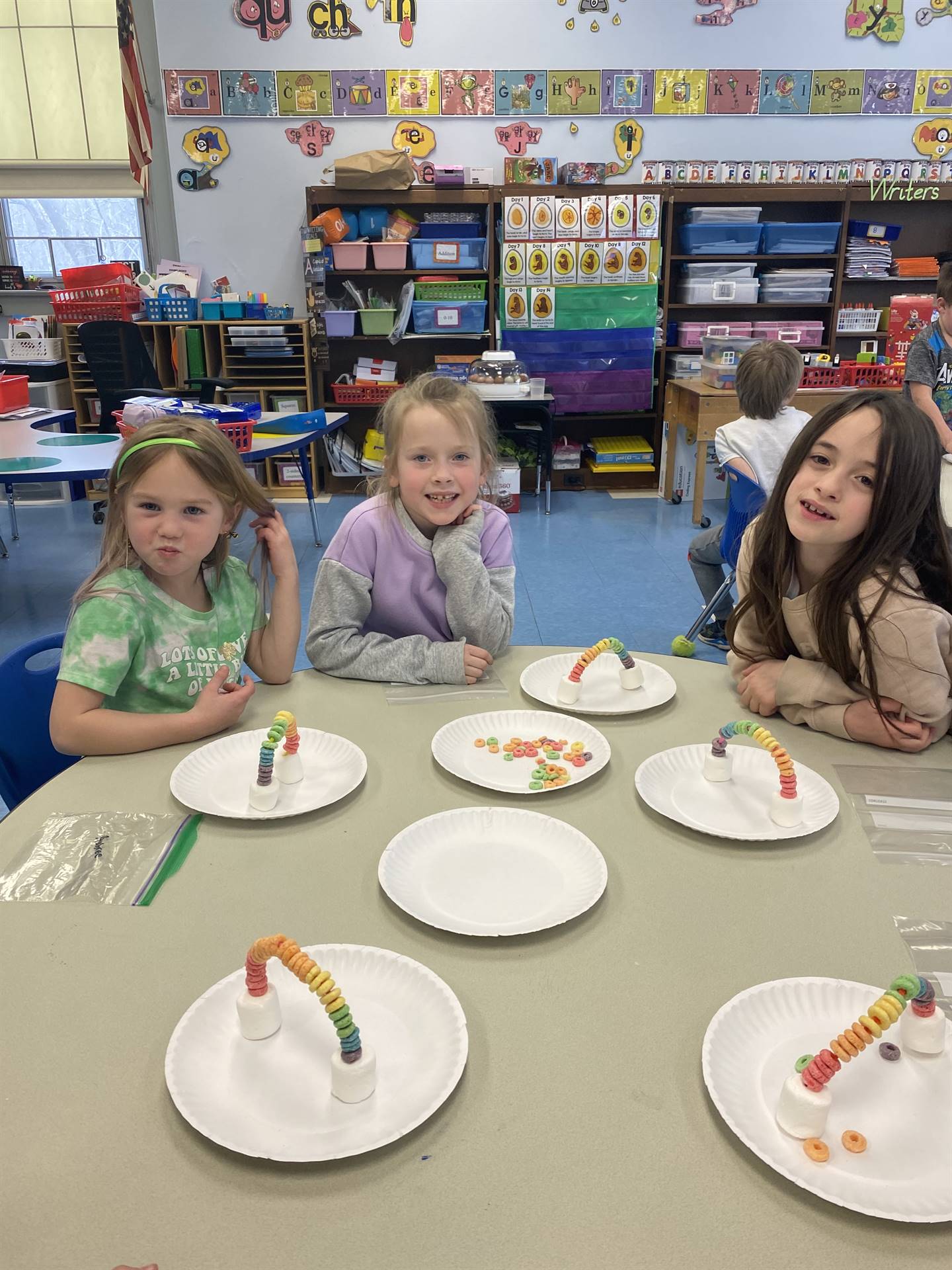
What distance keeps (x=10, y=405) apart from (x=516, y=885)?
4178 millimetres

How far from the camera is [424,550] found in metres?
1.48

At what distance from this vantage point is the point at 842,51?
508 cm

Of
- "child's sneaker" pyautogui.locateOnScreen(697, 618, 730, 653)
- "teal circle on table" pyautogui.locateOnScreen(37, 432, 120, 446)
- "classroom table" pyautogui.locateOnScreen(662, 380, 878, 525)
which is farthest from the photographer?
"classroom table" pyautogui.locateOnScreen(662, 380, 878, 525)

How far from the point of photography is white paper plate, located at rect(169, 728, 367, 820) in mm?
951

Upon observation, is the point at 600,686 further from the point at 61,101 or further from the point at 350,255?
the point at 61,101

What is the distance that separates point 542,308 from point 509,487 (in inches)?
42.7

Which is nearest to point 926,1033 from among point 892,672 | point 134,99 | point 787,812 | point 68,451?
point 787,812

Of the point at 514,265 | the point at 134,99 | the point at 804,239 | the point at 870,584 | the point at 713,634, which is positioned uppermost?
the point at 134,99

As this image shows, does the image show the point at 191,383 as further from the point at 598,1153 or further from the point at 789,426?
the point at 598,1153

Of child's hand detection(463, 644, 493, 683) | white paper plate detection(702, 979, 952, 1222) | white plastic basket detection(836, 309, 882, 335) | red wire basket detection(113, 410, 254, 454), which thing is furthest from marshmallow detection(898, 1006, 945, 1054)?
white plastic basket detection(836, 309, 882, 335)

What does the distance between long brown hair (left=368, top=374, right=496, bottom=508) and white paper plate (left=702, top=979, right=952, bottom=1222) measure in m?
1.01

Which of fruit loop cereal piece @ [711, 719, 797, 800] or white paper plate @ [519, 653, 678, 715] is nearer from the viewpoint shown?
fruit loop cereal piece @ [711, 719, 797, 800]

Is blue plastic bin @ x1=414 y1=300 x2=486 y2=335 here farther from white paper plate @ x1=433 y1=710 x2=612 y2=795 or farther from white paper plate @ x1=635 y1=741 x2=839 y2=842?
white paper plate @ x1=635 y1=741 x2=839 y2=842

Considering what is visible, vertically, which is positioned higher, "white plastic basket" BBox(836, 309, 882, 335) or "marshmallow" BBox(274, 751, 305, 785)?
"white plastic basket" BBox(836, 309, 882, 335)
